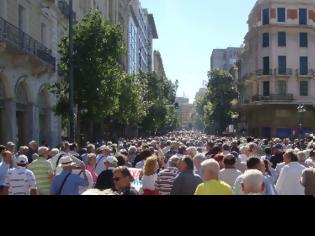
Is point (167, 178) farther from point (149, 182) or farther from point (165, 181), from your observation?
point (149, 182)

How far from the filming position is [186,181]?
7.69 meters

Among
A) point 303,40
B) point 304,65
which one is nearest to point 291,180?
point 304,65

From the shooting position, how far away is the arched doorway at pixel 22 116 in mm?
27020

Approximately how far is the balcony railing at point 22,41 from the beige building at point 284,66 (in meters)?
38.9

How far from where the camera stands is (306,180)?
8.79 meters

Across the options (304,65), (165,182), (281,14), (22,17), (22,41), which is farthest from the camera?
(304,65)

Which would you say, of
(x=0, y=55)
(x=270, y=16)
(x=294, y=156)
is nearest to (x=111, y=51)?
(x=0, y=55)

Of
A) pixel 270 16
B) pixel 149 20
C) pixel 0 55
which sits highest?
pixel 149 20

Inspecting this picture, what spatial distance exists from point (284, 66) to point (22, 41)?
148 ft

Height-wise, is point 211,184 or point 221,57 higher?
point 221,57

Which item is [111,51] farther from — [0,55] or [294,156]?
[294,156]

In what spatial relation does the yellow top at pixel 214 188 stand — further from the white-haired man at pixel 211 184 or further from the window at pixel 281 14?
the window at pixel 281 14
